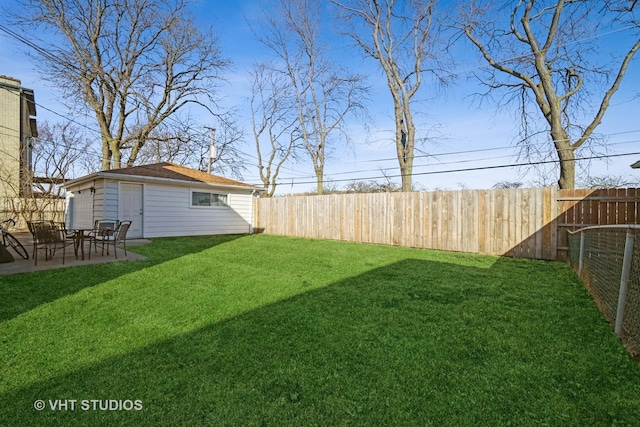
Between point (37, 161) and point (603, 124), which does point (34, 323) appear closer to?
point (603, 124)

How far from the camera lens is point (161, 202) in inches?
439

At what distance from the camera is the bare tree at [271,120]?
20.0 meters

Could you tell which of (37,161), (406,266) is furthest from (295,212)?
(37,161)

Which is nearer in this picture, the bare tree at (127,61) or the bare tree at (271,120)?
the bare tree at (127,61)

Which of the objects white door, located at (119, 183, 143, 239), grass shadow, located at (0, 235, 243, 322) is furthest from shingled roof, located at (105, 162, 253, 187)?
grass shadow, located at (0, 235, 243, 322)

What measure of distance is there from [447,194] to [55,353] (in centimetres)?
836

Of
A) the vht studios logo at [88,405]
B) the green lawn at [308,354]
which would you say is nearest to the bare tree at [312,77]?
the green lawn at [308,354]

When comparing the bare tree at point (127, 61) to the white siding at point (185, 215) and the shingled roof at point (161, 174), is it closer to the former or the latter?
the shingled roof at point (161, 174)

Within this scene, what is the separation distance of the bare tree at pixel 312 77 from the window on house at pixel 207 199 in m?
6.39

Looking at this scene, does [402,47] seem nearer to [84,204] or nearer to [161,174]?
[161,174]

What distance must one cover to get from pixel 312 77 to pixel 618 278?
1795cm

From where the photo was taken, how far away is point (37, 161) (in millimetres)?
17609

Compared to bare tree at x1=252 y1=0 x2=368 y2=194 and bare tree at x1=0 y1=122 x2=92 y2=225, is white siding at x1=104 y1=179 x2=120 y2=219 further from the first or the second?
bare tree at x1=252 y1=0 x2=368 y2=194

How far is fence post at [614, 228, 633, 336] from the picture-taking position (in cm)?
271
